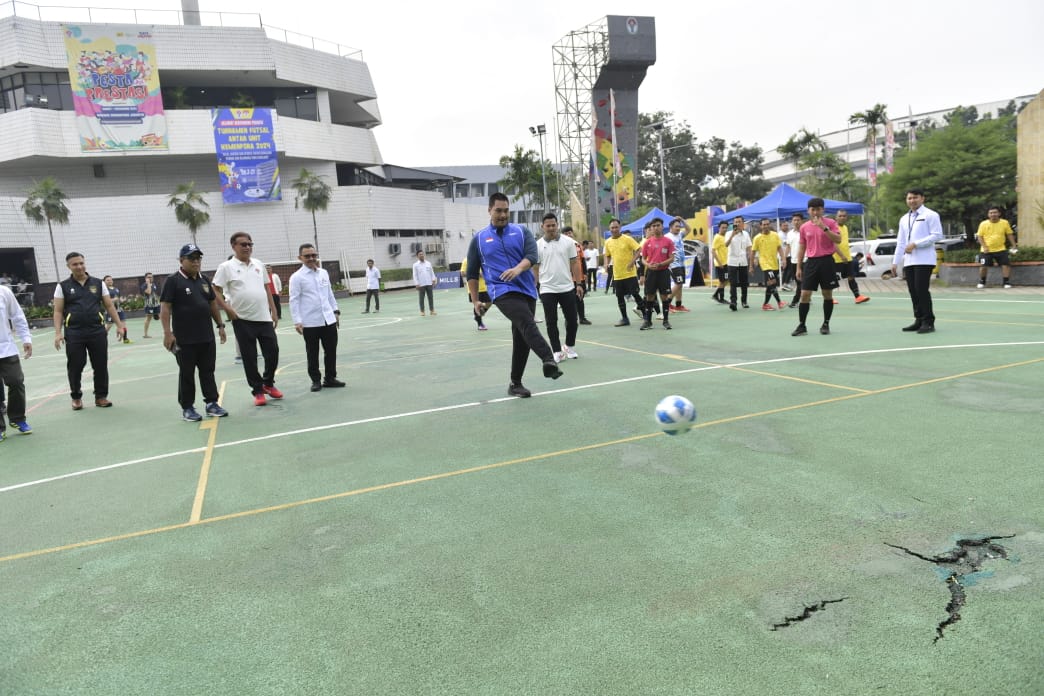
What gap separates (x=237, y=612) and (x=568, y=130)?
5133 centimetres

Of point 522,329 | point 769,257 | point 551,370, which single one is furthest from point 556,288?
point 769,257

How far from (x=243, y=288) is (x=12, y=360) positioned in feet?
7.97

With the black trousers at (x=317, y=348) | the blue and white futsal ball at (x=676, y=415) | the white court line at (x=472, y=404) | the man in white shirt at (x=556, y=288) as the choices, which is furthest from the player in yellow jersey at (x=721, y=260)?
the blue and white futsal ball at (x=676, y=415)

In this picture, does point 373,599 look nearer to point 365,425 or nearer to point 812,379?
point 365,425

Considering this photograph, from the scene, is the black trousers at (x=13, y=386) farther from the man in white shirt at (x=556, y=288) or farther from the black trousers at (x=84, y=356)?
the man in white shirt at (x=556, y=288)

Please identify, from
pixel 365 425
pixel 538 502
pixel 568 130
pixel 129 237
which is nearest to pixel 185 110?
pixel 129 237

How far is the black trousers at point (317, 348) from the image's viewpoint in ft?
28.2

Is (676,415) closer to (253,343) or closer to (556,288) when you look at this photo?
(556,288)

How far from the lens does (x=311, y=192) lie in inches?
1583

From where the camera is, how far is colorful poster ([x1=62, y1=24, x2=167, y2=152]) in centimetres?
3631

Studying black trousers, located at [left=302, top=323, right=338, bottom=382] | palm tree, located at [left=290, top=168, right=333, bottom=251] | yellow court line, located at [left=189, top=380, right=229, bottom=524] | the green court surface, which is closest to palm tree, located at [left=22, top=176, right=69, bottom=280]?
palm tree, located at [left=290, top=168, right=333, bottom=251]

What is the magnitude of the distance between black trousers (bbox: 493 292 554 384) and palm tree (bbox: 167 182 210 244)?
119 feet

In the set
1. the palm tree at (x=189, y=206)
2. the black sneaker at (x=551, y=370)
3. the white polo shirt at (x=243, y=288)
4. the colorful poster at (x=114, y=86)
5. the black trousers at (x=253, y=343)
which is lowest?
the black sneaker at (x=551, y=370)

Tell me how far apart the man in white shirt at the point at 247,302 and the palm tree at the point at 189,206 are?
111ft
